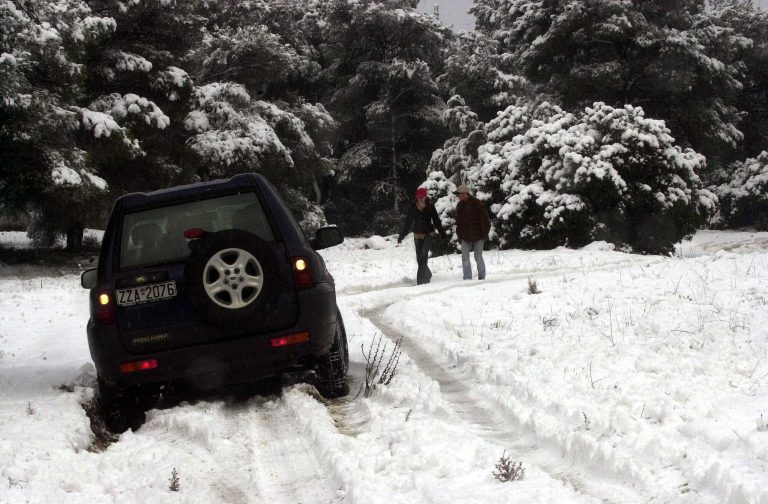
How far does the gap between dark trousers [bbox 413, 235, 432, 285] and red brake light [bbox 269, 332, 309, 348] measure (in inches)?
336

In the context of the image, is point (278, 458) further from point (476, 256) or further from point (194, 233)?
point (476, 256)

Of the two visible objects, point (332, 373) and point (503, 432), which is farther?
point (332, 373)

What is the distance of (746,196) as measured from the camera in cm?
3488

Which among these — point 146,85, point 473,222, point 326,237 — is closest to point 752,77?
point 146,85

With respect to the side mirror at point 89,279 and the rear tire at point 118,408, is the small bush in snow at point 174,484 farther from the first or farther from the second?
the side mirror at point 89,279

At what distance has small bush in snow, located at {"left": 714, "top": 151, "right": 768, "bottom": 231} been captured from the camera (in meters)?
34.2

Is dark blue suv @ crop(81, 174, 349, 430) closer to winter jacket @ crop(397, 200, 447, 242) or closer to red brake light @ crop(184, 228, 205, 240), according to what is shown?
red brake light @ crop(184, 228, 205, 240)

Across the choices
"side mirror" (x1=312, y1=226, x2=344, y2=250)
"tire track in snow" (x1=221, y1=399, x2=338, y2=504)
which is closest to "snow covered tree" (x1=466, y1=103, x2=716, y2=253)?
"side mirror" (x1=312, y1=226, x2=344, y2=250)

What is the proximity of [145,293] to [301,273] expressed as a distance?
1.14 m

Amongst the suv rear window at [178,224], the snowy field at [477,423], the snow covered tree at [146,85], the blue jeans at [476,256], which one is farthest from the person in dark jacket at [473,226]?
the snow covered tree at [146,85]

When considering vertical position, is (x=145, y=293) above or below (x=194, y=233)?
below

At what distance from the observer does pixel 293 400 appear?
215 inches

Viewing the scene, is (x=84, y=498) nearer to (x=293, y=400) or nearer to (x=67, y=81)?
(x=293, y=400)

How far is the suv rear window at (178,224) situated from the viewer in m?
5.45
